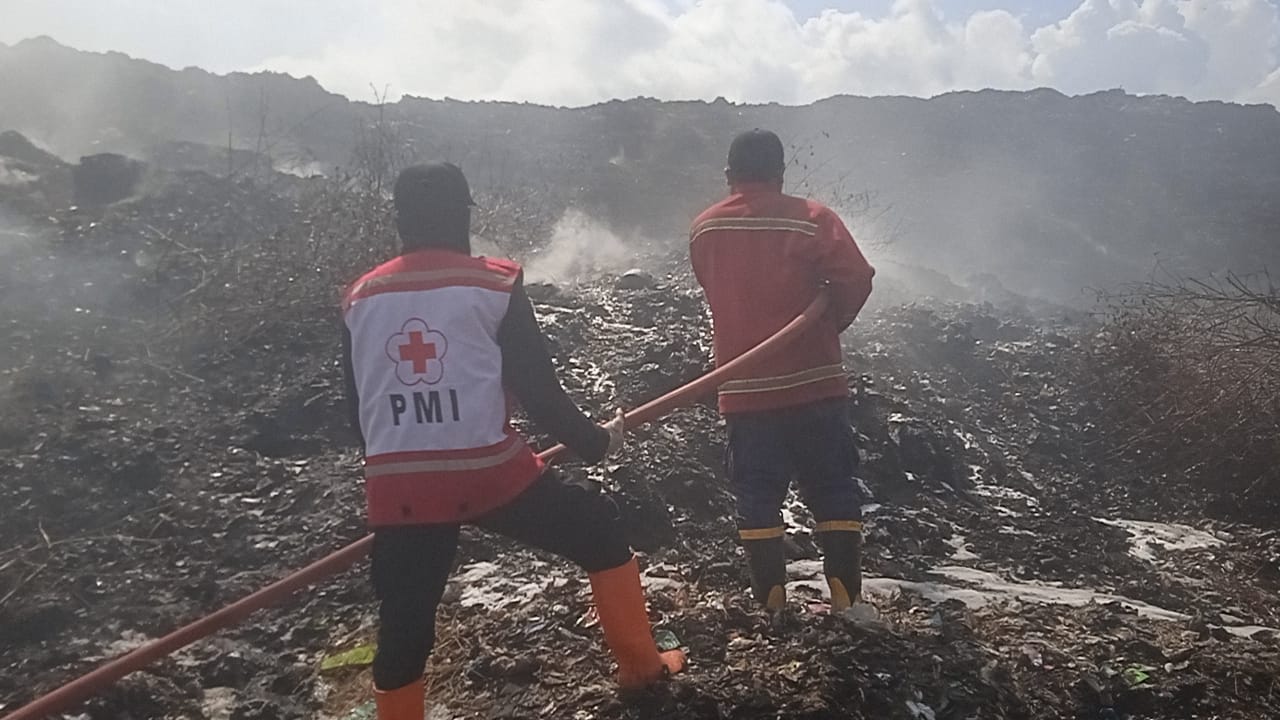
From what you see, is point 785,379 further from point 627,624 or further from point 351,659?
point 351,659

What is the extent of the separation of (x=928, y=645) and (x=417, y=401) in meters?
1.68

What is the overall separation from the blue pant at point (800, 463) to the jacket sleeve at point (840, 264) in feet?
1.15

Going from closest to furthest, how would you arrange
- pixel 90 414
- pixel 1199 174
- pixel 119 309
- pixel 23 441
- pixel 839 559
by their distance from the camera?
pixel 839 559 → pixel 23 441 → pixel 90 414 → pixel 119 309 → pixel 1199 174

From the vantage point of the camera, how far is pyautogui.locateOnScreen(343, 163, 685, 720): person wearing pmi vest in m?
2.24

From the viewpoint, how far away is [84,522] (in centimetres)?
416

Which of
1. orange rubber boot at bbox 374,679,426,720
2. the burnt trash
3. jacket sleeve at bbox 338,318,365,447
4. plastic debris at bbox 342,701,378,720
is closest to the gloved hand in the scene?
jacket sleeve at bbox 338,318,365,447

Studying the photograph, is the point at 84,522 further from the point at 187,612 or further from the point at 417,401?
the point at 417,401

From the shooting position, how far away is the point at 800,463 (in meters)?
3.12

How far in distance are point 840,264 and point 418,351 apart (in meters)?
1.44

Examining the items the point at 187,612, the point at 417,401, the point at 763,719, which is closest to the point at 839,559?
the point at 763,719

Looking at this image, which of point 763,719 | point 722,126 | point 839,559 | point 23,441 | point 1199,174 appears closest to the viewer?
point 763,719

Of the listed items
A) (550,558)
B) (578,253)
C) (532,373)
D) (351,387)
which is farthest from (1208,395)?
(578,253)

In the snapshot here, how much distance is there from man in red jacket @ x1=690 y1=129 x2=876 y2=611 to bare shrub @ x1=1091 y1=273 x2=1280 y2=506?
9.09 feet

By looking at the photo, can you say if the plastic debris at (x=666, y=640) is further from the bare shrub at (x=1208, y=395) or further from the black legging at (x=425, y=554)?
the bare shrub at (x=1208, y=395)
